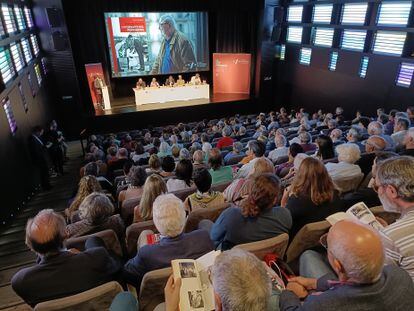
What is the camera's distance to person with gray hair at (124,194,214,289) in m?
1.93

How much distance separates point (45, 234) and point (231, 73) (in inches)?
402

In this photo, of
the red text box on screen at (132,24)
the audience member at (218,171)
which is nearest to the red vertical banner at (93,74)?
the red text box on screen at (132,24)

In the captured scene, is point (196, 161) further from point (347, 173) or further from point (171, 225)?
point (171, 225)

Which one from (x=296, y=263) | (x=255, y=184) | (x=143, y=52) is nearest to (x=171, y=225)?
(x=255, y=184)

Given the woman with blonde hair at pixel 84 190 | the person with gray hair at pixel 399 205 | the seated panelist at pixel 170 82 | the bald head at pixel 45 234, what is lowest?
the seated panelist at pixel 170 82

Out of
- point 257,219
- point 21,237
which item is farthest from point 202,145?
point 257,219

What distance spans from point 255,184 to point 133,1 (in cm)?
916

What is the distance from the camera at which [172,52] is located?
10883 millimetres

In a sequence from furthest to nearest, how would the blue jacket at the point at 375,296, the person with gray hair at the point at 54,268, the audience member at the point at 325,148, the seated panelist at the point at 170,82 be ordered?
1. the seated panelist at the point at 170,82
2. the audience member at the point at 325,148
3. the person with gray hair at the point at 54,268
4. the blue jacket at the point at 375,296

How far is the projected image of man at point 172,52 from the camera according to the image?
10.5m

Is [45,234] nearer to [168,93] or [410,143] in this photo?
[410,143]

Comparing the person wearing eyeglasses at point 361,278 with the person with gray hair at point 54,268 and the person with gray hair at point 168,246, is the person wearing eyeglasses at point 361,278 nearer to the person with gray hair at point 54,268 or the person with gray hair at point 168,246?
the person with gray hair at point 168,246

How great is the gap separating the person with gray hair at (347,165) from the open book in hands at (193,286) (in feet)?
7.30

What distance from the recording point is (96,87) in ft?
31.8
